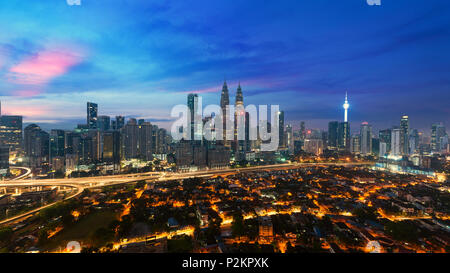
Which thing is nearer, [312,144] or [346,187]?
[346,187]

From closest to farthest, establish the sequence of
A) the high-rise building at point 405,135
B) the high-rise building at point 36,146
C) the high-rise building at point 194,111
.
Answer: the high-rise building at point 36,146, the high-rise building at point 405,135, the high-rise building at point 194,111

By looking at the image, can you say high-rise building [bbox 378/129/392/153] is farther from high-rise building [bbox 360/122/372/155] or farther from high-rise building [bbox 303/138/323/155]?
high-rise building [bbox 303/138/323/155]

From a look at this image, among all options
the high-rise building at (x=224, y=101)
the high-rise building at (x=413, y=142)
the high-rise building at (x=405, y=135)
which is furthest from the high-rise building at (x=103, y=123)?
the high-rise building at (x=413, y=142)

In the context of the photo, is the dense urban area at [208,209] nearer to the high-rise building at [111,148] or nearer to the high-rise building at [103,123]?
the high-rise building at [111,148]

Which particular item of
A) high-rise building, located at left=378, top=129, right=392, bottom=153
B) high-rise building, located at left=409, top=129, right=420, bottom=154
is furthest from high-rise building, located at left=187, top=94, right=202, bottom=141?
high-rise building, located at left=409, top=129, right=420, bottom=154

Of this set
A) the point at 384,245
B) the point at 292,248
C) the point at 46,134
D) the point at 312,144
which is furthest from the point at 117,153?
the point at 312,144
